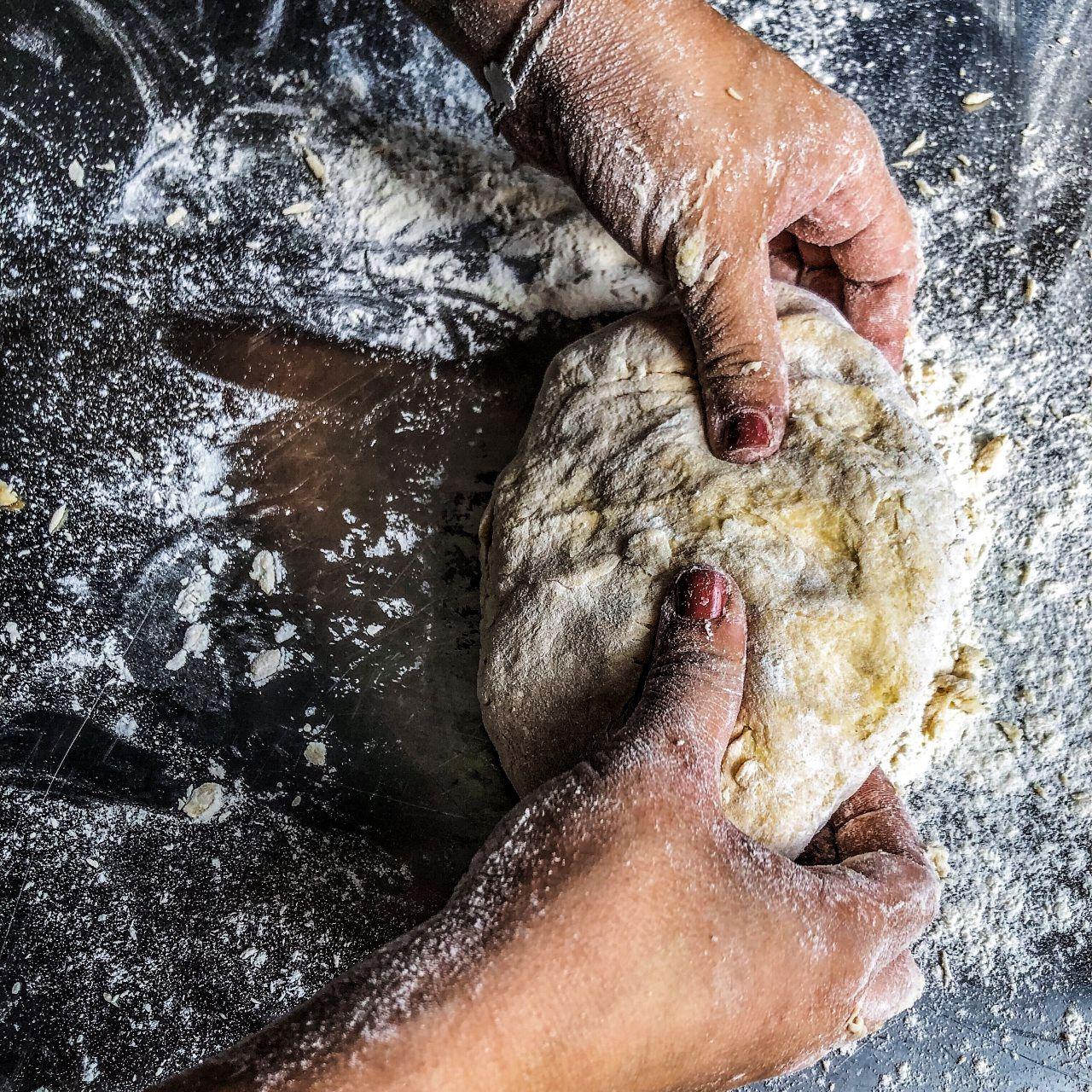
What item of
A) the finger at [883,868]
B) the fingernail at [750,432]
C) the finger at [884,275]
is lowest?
the finger at [883,868]

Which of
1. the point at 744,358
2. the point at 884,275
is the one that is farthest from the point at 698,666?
the point at 884,275

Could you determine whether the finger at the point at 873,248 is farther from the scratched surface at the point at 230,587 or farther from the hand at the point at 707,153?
the scratched surface at the point at 230,587

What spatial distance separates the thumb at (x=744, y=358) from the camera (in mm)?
1289

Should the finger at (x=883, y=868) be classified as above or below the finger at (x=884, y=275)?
below

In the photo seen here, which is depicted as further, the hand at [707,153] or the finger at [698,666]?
the hand at [707,153]

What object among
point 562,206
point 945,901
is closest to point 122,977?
point 945,901

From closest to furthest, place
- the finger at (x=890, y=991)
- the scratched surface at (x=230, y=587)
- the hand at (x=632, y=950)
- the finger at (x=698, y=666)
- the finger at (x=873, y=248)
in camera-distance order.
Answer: the hand at (x=632, y=950), the finger at (x=698, y=666), the finger at (x=890, y=991), the finger at (x=873, y=248), the scratched surface at (x=230, y=587)

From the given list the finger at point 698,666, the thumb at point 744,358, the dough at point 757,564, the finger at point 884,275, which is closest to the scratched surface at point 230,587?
the finger at point 884,275

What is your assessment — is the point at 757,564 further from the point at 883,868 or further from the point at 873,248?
the point at 873,248

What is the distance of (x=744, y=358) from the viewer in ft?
4.26

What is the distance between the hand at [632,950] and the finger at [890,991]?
3 centimetres

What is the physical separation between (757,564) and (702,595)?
10 cm

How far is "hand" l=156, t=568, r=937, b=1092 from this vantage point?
2.91 ft

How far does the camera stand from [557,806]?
1048mm
